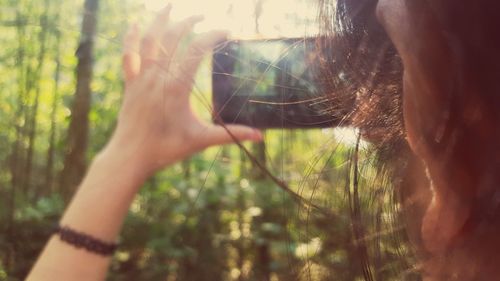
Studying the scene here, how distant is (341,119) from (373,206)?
0.31 feet

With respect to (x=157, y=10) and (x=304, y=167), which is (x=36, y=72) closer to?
(x=157, y=10)

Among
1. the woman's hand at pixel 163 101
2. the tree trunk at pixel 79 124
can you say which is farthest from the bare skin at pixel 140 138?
the tree trunk at pixel 79 124

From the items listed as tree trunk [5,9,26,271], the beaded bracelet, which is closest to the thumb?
the beaded bracelet

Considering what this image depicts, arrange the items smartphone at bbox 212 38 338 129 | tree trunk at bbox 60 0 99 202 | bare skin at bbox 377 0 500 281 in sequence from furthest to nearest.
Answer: tree trunk at bbox 60 0 99 202, smartphone at bbox 212 38 338 129, bare skin at bbox 377 0 500 281

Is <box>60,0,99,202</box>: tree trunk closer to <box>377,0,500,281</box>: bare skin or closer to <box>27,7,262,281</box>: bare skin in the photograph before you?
<box>27,7,262,281</box>: bare skin

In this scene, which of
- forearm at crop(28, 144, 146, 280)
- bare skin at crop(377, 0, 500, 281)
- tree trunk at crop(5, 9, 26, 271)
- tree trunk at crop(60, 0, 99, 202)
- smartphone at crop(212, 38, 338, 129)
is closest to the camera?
bare skin at crop(377, 0, 500, 281)

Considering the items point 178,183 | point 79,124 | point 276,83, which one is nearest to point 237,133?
point 276,83

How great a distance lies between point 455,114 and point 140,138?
1.34 ft

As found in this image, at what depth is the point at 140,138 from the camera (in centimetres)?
75

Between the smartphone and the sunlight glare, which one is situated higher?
the sunlight glare

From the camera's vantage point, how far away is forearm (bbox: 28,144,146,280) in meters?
0.79

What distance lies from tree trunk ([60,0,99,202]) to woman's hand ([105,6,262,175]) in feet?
0.57

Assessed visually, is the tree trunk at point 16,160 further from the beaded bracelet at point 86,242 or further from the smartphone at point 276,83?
the smartphone at point 276,83

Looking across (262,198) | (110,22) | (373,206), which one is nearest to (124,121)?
(110,22)
